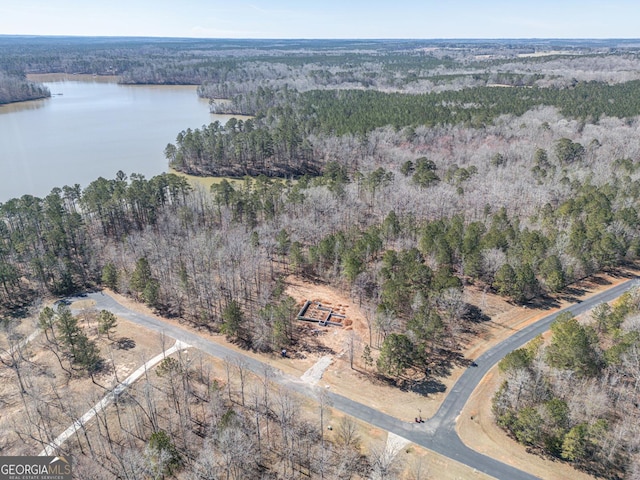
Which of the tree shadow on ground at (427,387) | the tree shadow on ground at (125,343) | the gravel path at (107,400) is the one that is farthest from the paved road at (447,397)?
the tree shadow on ground at (125,343)

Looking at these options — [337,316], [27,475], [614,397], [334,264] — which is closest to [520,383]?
[614,397]

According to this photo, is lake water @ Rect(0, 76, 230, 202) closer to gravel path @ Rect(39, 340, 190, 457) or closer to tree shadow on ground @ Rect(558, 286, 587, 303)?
gravel path @ Rect(39, 340, 190, 457)

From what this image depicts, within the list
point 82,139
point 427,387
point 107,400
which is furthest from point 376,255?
point 82,139

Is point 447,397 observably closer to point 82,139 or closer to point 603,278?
point 603,278

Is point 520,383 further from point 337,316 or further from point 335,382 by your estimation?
point 337,316

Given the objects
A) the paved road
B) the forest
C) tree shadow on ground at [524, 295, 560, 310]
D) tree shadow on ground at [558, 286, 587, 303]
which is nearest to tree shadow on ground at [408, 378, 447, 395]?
the forest
